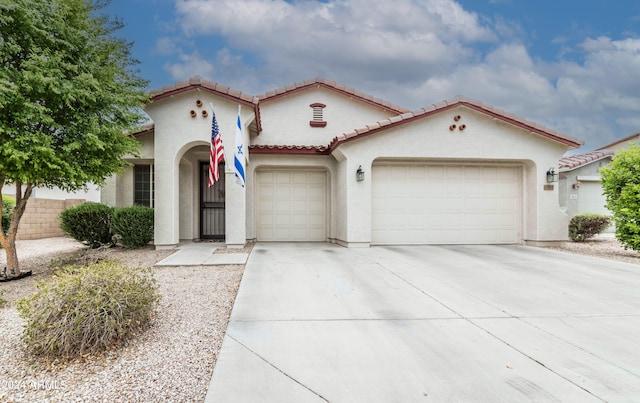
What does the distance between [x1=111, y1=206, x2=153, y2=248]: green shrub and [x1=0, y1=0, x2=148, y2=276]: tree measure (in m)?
2.27

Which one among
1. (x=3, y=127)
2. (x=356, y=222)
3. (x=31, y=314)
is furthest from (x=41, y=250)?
(x=356, y=222)

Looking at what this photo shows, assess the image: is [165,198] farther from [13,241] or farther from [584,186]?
[584,186]

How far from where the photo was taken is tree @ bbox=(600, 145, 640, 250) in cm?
854

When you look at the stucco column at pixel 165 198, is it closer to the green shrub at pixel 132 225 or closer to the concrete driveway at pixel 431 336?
the green shrub at pixel 132 225

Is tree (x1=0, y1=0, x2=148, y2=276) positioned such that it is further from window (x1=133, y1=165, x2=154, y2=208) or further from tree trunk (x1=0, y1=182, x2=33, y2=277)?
window (x1=133, y1=165, x2=154, y2=208)

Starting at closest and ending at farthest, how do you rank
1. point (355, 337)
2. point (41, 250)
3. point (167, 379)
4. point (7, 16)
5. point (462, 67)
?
point (167, 379)
point (355, 337)
point (7, 16)
point (41, 250)
point (462, 67)

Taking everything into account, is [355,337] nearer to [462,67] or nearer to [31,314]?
[31,314]

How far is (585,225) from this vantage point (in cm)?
1202

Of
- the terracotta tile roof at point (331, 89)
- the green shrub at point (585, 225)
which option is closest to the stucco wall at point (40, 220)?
the terracotta tile roof at point (331, 89)

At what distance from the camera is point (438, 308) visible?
4.46 meters

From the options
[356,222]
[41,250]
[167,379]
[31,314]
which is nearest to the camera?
[167,379]

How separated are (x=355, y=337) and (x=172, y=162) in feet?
25.1

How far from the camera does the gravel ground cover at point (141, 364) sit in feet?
8.33

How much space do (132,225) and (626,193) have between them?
13.7m
